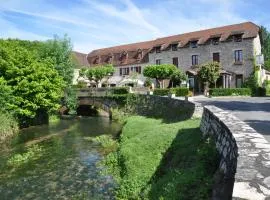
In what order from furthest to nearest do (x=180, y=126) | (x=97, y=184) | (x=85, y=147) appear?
1. (x=85, y=147)
2. (x=180, y=126)
3. (x=97, y=184)

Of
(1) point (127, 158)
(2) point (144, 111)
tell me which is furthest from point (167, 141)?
(2) point (144, 111)

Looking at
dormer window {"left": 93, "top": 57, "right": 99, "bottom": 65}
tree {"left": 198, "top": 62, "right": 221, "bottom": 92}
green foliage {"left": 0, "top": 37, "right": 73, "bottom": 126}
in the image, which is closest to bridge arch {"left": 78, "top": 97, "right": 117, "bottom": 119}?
green foliage {"left": 0, "top": 37, "right": 73, "bottom": 126}

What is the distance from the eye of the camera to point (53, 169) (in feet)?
59.2

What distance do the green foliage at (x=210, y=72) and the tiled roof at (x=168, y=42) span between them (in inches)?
240

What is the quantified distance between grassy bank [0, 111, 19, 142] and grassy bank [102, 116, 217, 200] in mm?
13487

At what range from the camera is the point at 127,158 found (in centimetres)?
1652

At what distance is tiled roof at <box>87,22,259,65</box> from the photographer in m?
47.9

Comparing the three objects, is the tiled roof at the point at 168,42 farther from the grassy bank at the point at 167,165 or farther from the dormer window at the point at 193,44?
the grassy bank at the point at 167,165

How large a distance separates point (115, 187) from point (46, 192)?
2801 millimetres

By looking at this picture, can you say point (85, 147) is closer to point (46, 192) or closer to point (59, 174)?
point (59, 174)

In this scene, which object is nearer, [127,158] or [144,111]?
[127,158]

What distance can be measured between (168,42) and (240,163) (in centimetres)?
5116

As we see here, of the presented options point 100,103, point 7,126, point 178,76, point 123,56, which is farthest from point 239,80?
point 7,126

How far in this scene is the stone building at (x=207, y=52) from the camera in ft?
153
